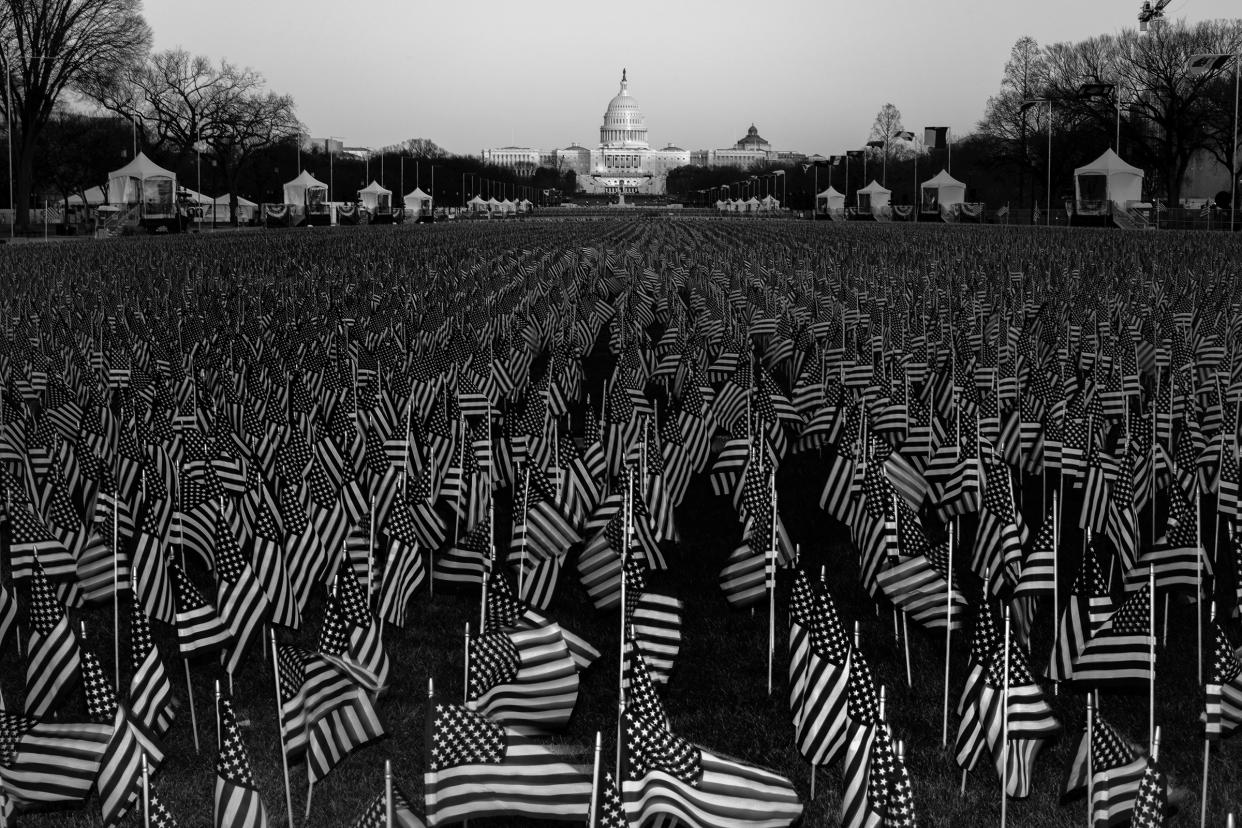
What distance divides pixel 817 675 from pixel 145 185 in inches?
2538

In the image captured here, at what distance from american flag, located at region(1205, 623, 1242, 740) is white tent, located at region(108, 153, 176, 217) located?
63439mm

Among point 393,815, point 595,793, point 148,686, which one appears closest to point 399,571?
point 148,686

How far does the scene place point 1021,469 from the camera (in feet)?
38.4

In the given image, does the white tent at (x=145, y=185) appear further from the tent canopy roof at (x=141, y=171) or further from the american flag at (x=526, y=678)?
the american flag at (x=526, y=678)

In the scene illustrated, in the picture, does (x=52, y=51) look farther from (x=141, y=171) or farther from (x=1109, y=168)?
(x=1109, y=168)

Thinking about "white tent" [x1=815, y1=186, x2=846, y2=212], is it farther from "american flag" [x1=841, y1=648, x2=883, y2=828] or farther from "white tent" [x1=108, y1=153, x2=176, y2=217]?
"american flag" [x1=841, y1=648, x2=883, y2=828]

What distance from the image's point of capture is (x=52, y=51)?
63094mm

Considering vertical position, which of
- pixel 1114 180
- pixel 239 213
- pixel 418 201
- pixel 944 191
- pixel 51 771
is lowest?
pixel 51 771

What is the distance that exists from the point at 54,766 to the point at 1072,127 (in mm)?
92939

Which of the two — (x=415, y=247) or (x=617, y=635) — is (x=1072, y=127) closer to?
(x=415, y=247)

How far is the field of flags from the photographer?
18.1 ft

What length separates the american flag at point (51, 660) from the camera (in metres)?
6.58

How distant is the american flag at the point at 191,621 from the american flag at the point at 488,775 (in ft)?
8.29

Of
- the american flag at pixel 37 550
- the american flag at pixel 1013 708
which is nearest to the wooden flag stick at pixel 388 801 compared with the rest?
the american flag at pixel 1013 708
